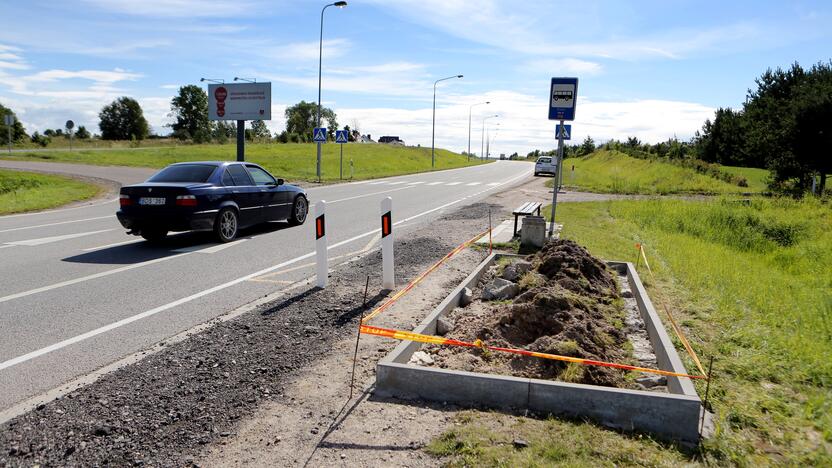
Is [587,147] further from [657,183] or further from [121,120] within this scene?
[121,120]

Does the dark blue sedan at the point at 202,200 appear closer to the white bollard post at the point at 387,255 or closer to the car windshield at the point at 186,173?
the car windshield at the point at 186,173

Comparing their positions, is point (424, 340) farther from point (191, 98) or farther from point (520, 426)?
point (191, 98)

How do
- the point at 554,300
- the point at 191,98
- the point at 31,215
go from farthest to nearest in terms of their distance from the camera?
the point at 191,98 → the point at 31,215 → the point at 554,300

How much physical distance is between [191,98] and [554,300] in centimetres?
12660

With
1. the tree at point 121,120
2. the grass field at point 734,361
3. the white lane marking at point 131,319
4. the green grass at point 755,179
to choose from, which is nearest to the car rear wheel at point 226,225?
the white lane marking at point 131,319

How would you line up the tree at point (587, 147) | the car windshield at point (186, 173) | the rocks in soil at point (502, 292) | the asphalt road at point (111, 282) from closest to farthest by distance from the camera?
the asphalt road at point (111, 282), the rocks in soil at point (502, 292), the car windshield at point (186, 173), the tree at point (587, 147)

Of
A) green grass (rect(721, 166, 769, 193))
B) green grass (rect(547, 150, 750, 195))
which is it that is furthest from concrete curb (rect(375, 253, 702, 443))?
green grass (rect(721, 166, 769, 193))

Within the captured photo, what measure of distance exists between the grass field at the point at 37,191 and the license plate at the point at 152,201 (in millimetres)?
7890

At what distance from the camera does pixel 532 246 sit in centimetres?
985

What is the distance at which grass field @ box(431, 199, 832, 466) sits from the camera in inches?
126

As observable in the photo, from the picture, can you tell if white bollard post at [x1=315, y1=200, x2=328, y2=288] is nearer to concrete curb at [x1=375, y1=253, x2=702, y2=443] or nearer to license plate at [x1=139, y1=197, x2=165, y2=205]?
concrete curb at [x1=375, y1=253, x2=702, y2=443]

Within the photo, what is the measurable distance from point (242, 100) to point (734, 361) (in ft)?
119

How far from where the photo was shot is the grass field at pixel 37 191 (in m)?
16.2

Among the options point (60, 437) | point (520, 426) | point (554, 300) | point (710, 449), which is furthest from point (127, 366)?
point (710, 449)
